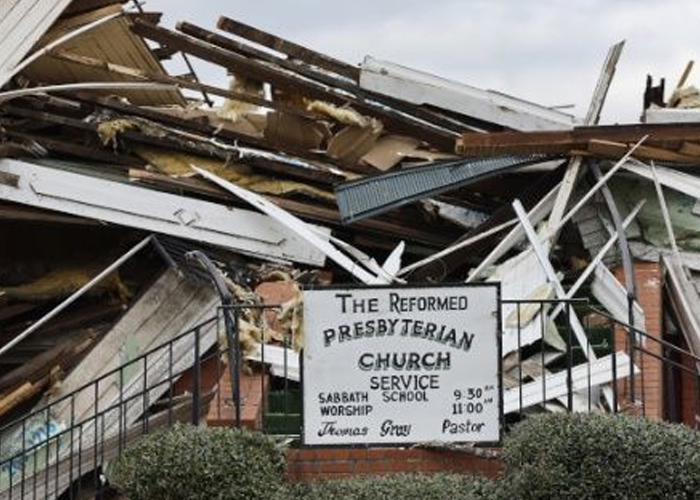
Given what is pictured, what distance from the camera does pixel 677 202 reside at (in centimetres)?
1033

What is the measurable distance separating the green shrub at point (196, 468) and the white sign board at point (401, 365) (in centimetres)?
80

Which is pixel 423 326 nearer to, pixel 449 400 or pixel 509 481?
pixel 449 400

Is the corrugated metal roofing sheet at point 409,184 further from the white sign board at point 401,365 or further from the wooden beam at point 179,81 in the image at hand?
the white sign board at point 401,365

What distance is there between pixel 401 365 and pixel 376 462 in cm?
→ 68

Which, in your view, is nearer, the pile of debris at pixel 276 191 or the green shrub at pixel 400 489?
the green shrub at pixel 400 489

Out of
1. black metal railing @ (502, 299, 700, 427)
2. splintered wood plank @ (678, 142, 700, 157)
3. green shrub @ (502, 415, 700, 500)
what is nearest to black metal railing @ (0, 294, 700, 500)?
black metal railing @ (502, 299, 700, 427)

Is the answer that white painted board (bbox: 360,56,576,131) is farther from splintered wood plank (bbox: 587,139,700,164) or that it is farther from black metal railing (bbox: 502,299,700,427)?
black metal railing (bbox: 502,299,700,427)

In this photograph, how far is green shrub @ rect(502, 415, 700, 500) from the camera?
6.80 metres

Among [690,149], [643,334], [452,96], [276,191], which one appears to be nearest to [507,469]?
[643,334]

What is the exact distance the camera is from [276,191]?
1106 cm

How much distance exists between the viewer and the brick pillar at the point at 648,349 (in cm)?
871

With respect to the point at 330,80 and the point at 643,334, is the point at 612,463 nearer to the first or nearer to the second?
the point at 643,334

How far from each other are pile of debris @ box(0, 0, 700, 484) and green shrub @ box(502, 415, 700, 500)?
187 cm

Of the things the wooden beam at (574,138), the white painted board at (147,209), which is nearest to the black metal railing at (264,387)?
the white painted board at (147,209)
